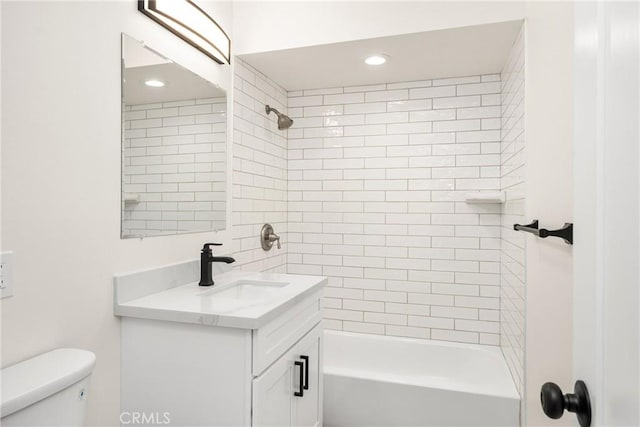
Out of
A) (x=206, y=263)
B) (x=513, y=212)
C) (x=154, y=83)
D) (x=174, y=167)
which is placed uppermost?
(x=154, y=83)

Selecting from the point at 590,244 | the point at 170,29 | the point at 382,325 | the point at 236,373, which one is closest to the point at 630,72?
the point at 590,244

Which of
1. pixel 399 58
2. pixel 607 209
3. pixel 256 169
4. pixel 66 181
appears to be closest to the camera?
pixel 607 209

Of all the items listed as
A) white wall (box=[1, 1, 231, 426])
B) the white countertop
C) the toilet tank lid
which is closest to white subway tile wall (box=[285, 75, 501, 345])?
the white countertop

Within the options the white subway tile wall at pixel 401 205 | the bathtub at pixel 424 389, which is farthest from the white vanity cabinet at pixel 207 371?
the white subway tile wall at pixel 401 205

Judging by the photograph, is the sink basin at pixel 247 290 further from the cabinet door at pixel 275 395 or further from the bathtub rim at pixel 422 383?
the bathtub rim at pixel 422 383

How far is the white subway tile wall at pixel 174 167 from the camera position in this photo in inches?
64.4

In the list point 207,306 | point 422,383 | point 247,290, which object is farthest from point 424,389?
point 207,306

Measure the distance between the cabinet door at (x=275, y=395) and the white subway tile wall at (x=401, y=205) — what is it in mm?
1419

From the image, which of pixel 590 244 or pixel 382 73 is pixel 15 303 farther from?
pixel 382 73

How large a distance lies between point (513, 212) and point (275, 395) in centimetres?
165

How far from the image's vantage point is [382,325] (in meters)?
→ 2.96

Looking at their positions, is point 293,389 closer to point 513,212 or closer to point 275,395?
point 275,395

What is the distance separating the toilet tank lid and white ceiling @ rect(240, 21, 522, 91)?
187 centimetres

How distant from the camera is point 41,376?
1.08 metres
